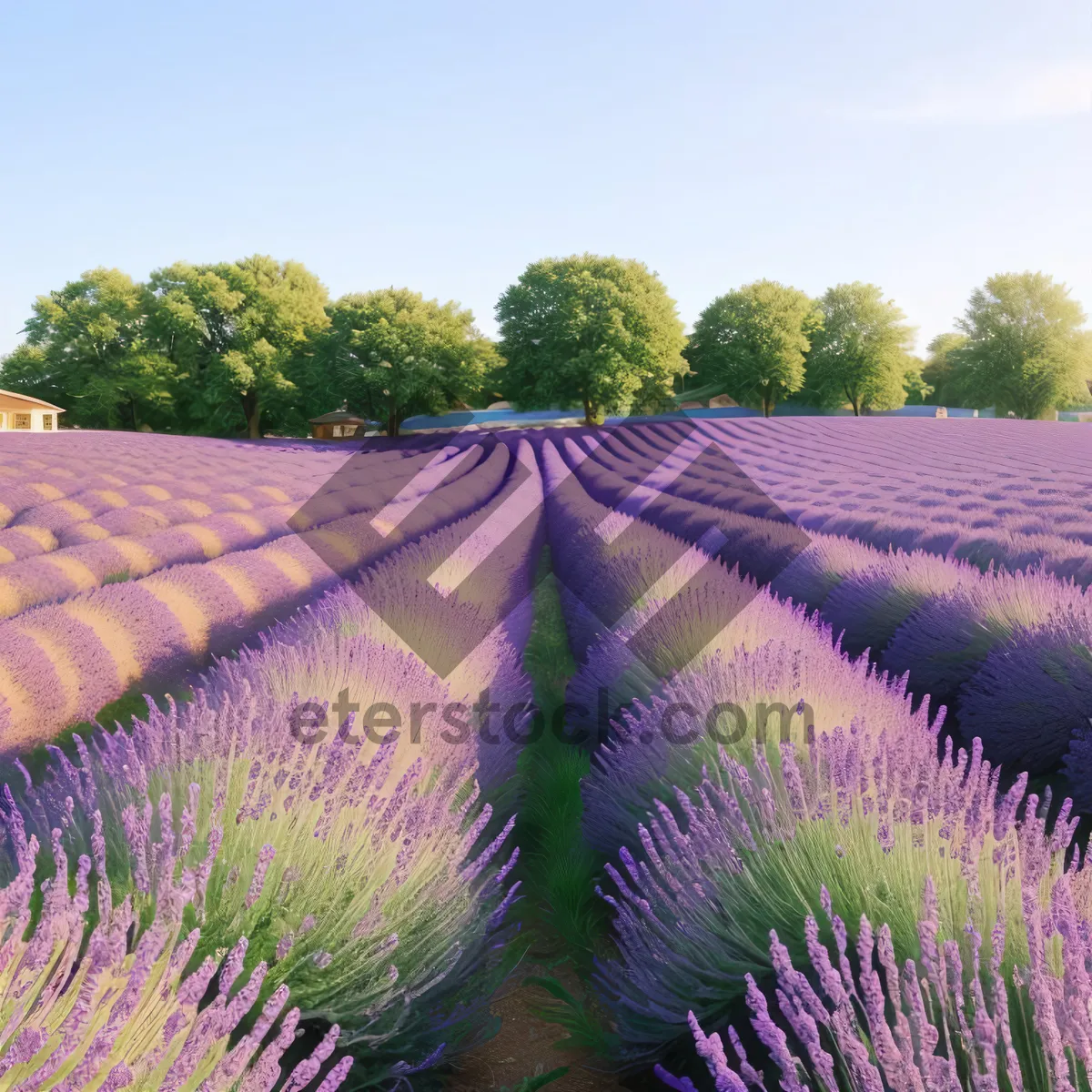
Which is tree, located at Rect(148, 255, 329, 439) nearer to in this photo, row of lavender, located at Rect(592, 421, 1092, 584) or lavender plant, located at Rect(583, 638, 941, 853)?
row of lavender, located at Rect(592, 421, 1092, 584)

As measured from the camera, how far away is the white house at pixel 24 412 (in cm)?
4006

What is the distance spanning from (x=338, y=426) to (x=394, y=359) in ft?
33.6

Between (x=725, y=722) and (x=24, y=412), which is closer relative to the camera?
(x=725, y=722)

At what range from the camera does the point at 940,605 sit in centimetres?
464

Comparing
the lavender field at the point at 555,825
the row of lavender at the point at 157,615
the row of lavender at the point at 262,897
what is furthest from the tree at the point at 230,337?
the row of lavender at the point at 262,897

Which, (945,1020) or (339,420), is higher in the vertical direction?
(339,420)

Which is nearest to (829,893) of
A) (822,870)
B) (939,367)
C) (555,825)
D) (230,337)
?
(822,870)

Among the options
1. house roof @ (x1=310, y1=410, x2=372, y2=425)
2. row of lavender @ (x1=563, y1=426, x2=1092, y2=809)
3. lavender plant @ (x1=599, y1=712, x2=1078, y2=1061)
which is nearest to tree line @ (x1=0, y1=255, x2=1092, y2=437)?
house roof @ (x1=310, y1=410, x2=372, y2=425)

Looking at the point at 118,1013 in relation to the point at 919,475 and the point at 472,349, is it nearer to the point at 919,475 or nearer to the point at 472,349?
the point at 919,475

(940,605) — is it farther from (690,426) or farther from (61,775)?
(690,426)

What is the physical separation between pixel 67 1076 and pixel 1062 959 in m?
1.72

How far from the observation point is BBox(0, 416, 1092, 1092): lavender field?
148 cm

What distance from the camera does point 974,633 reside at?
4375 millimetres

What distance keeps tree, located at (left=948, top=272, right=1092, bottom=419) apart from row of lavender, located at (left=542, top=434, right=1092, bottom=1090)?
4914 cm
